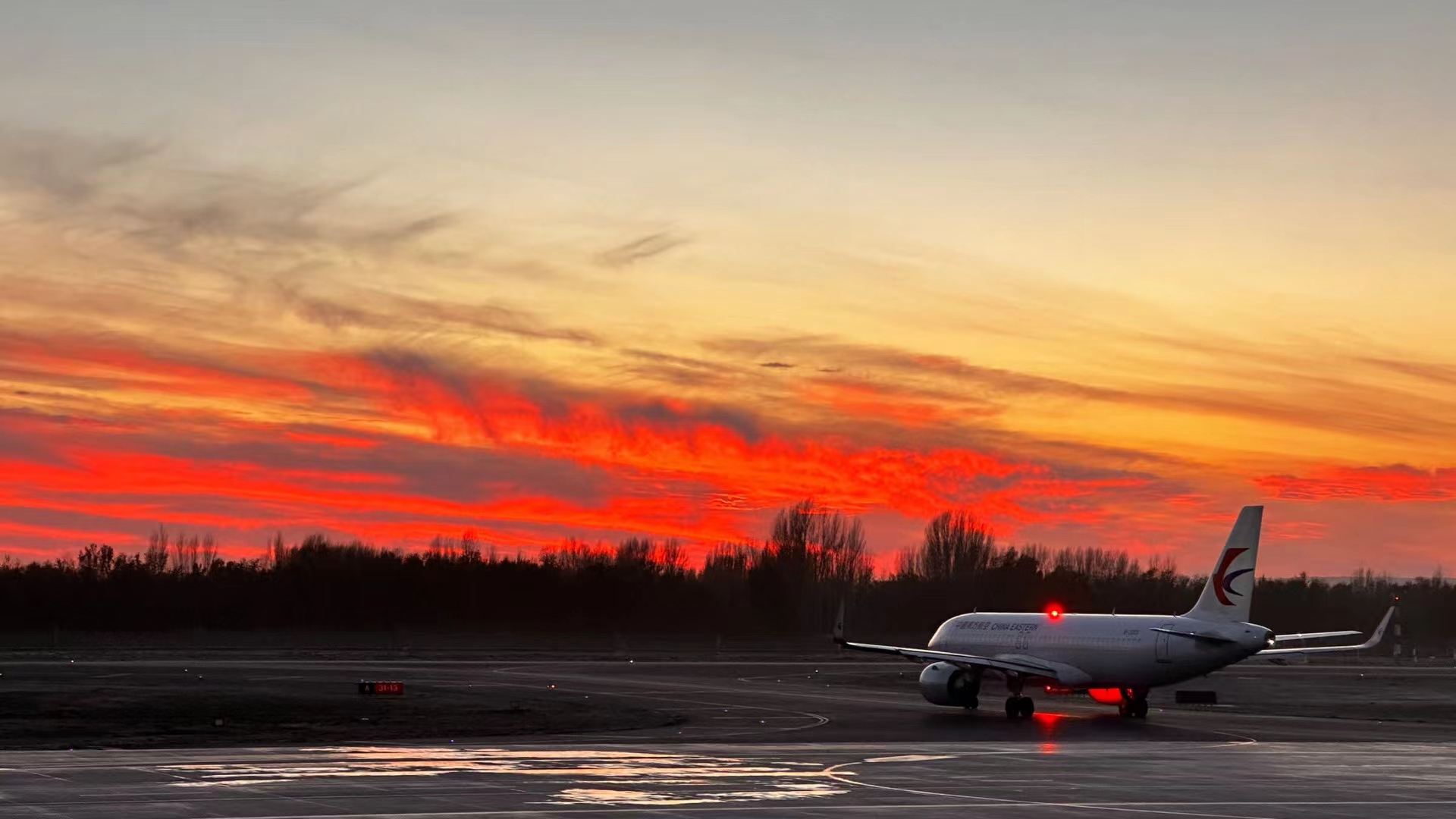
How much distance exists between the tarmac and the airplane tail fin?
4.09 m

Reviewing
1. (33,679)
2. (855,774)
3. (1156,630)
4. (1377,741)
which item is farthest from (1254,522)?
(33,679)

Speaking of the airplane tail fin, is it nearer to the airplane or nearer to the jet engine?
the airplane

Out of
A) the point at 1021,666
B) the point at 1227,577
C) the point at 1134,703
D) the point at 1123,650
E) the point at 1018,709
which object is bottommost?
the point at 1018,709

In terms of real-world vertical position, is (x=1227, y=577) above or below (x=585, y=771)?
above

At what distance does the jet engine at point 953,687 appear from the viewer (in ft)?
206

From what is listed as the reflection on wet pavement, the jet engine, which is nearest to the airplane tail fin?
the jet engine

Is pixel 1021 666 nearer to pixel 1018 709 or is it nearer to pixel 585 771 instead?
pixel 1018 709

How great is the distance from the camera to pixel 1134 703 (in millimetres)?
61062

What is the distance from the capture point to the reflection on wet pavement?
3109 cm

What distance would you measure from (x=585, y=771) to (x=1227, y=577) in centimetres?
3206

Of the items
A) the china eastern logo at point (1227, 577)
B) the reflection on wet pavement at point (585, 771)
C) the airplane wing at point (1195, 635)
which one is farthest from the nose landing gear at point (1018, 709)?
the reflection on wet pavement at point (585, 771)

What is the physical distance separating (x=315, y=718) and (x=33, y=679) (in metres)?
23.6

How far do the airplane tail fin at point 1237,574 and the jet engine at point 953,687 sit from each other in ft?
29.9

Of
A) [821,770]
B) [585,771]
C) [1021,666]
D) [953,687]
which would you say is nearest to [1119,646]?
[1021,666]
